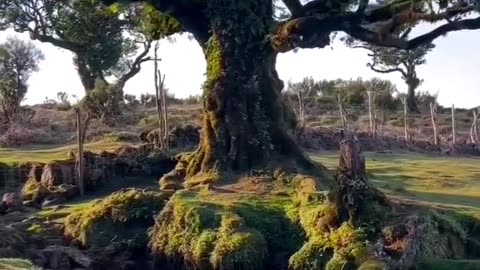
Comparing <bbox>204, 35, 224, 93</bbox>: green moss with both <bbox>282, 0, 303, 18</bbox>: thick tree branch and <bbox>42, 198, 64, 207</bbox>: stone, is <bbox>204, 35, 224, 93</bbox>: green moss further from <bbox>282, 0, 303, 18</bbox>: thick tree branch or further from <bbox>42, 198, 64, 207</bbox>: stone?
<bbox>42, 198, 64, 207</bbox>: stone

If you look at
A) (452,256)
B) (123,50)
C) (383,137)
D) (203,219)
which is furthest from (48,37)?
(452,256)

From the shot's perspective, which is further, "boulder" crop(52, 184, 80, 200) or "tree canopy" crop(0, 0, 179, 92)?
"tree canopy" crop(0, 0, 179, 92)

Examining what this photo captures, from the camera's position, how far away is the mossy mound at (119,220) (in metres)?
20.1

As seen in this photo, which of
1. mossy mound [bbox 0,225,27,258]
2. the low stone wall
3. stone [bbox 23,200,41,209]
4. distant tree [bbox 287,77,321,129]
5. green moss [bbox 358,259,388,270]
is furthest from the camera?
distant tree [bbox 287,77,321,129]

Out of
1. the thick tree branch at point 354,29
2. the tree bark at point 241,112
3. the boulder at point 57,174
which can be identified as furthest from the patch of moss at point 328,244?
the boulder at point 57,174

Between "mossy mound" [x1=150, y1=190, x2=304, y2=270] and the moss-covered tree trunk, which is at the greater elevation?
the moss-covered tree trunk

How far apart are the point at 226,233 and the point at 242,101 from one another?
228 inches

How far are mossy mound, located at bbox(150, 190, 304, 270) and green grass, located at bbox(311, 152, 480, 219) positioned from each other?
11.4 feet

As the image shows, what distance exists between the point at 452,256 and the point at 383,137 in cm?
2152

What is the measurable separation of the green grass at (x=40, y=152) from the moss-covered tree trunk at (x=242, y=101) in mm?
8301

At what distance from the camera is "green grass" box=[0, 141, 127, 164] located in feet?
99.6

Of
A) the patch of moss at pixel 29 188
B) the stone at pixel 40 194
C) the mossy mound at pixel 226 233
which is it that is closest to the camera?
the mossy mound at pixel 226 233

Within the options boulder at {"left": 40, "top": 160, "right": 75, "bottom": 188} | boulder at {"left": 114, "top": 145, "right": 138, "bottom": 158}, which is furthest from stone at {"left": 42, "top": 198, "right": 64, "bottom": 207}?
boulder at {"left": 114, "top": 145, "right": 138, "bottom": 158}

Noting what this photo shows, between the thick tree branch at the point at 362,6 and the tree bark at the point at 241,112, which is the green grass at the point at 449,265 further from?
the thick tree branch at the point at 362,6
